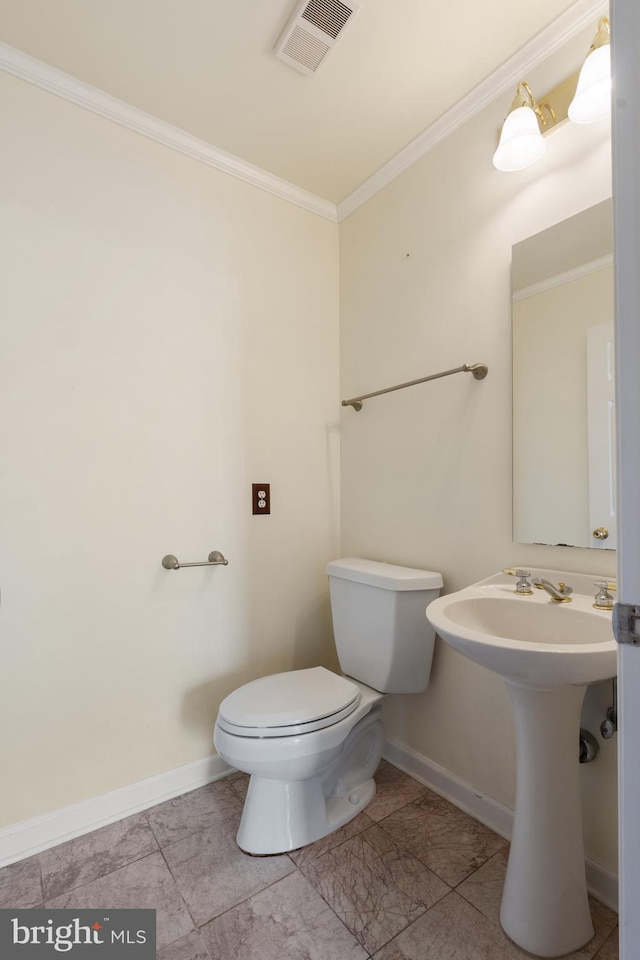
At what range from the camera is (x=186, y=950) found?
3.56ft

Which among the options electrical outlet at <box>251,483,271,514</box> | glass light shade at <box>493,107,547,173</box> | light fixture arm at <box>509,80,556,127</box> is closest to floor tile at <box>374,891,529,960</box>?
electrical outlet at <box>251,483,271,514</box>

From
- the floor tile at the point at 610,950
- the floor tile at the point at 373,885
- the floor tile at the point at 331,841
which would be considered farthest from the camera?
the floor tile at the point at 331,841

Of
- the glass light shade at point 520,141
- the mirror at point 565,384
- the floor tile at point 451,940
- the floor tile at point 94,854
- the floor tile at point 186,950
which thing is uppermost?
the glass light shade at point 520,141

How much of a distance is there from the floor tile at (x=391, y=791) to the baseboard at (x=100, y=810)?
0.57m

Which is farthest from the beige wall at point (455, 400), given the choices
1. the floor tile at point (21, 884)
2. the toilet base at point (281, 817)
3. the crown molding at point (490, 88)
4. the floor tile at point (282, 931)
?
the floor tile at point (21, 884)

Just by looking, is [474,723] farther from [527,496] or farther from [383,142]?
[383,142]

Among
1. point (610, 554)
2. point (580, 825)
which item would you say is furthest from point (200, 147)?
point (580, 825)

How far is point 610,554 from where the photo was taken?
1224mm

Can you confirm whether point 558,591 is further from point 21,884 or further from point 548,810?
point 21,884

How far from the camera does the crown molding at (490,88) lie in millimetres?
1268

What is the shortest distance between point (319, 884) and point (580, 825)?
2.28 feet

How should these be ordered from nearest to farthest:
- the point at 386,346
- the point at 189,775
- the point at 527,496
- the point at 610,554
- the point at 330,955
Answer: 1. the point at 330,955
2. the point at 610,554
3. the point at 527,496
4. the point at 189,775
5. the point at 386,346

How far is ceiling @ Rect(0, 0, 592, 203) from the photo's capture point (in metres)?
1.29

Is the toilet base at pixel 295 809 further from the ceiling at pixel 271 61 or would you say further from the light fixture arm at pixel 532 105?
the ceiling at pixel 271 61
